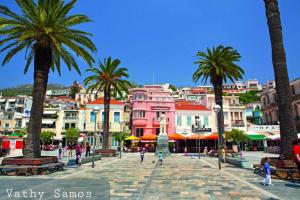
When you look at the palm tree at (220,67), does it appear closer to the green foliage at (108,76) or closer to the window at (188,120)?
the green foliage at (108,76)

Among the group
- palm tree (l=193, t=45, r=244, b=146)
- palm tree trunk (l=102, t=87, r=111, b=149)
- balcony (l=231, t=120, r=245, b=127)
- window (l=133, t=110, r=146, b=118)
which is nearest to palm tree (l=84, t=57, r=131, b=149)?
palm tree trunk (l=102, t=87, r=111, b=149)

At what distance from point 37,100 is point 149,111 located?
39786 millimetres

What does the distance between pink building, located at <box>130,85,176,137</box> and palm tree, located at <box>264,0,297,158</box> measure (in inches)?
1619

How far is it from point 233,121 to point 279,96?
46.8 meters

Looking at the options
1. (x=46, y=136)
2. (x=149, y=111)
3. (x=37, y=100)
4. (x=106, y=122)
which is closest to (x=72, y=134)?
(x=46, y=136)

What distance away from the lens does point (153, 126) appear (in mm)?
54281

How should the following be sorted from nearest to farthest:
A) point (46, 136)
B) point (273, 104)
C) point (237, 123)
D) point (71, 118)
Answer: point (273, 104)
point (46, 136)
point (237, 123)
point (71, 118)

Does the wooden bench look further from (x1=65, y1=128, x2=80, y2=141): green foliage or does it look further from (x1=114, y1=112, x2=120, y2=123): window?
(x1=114, y1=112, x2=120, y2=123): window

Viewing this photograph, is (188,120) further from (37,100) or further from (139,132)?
(37,100)

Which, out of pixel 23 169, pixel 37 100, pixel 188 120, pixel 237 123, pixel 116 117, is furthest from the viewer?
pixel 237 123

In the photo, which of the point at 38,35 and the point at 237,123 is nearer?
the point at 38,35

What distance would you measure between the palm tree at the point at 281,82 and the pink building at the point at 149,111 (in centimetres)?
4113

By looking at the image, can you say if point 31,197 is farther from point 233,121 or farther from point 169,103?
point 233,121

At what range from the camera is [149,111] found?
181 ft
